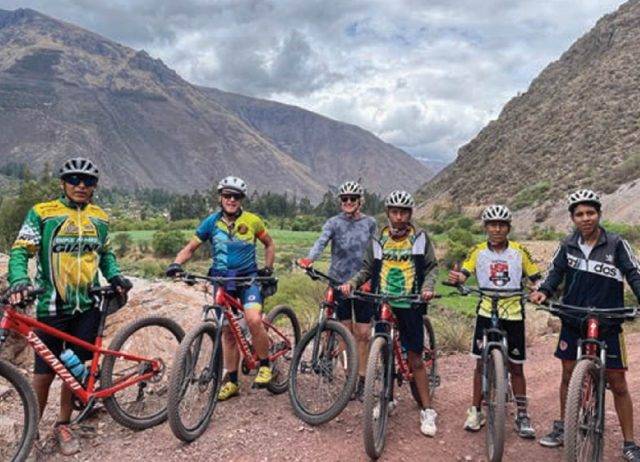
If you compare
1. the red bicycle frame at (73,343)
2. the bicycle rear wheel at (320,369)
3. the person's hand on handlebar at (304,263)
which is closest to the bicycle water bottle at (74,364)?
the red bicycle frame at (73,343)

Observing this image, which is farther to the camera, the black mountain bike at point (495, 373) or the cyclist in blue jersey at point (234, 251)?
the cyclist in blue jersey at point (234, 251)

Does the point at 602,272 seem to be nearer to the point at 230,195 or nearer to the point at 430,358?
the point at 430,358

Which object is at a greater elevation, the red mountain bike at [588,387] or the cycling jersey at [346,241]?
the cycling jersey at [346,241]

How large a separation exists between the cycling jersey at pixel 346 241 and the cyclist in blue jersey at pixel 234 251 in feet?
2.80

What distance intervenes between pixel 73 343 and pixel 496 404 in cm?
359

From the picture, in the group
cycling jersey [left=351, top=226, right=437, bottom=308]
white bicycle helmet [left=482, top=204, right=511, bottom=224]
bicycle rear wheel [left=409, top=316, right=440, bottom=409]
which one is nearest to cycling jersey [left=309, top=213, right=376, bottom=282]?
cycling jersey [left=351, top=226, right=437, bottom=308]

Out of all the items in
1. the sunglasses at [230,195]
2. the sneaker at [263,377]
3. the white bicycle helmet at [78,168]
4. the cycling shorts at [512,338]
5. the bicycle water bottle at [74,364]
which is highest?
the white bicycle helmet at [78,168]

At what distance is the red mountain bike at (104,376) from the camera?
434 centimetres

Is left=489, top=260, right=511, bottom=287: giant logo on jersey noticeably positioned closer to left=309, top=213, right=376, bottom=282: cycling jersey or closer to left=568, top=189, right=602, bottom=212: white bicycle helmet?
left=568, top=189, right=602, bottom=212: white bicycle helmet

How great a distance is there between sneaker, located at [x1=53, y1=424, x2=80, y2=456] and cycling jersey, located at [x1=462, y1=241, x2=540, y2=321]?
3.80 meters

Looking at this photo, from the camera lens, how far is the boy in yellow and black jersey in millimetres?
5387

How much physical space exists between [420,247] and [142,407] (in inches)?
122

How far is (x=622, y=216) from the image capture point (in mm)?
30766

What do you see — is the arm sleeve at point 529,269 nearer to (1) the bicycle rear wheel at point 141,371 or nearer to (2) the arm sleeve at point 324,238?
(2) the arm sleeve at point 324,238
